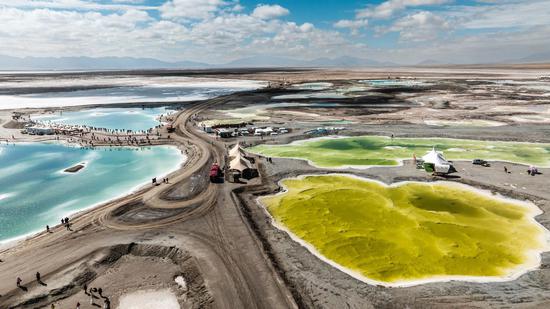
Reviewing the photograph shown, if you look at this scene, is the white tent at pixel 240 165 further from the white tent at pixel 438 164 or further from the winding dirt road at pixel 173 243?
the white tent at pixel 438 164

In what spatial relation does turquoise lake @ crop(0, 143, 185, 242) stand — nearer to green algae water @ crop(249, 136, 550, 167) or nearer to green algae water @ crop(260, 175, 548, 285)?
green algae water @ crop(249, 136, 550, 167)

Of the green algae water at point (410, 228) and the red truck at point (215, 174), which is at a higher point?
the red truck at point (215, 174)

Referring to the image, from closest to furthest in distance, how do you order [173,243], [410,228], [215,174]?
1. [173,243]
2. [410,228]
3. [215,174]

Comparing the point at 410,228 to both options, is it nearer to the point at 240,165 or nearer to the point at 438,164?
the point at 438,164

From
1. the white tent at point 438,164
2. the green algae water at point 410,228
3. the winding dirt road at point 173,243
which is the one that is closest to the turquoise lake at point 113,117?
the winding dirt road at point 173,243

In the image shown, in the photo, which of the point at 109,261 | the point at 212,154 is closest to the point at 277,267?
the point at 109,261

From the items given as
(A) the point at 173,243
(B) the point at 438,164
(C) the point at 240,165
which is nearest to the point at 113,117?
(C) the point at 240,165
